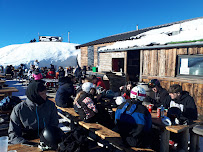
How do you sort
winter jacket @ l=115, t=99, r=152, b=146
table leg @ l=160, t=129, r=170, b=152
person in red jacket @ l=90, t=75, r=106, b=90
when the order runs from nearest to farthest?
winter jacket @ l=115, t=99, r=152, b=146 < table leg @ l=160, t=129, r=170, b=152 < person in red jacket @ l=90, t=75, r=106, b=90

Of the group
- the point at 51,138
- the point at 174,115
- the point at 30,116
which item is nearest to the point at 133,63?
the point at 174,115

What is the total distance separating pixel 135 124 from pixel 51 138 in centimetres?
146

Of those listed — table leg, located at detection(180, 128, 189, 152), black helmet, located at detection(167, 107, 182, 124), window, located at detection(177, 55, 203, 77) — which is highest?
window, located at detection(177, 55, 203, 77)

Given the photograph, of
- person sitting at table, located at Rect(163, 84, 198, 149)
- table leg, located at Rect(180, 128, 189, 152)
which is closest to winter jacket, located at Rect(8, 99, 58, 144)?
person sitting at table, located at Rect(163, 84, 198, 149)

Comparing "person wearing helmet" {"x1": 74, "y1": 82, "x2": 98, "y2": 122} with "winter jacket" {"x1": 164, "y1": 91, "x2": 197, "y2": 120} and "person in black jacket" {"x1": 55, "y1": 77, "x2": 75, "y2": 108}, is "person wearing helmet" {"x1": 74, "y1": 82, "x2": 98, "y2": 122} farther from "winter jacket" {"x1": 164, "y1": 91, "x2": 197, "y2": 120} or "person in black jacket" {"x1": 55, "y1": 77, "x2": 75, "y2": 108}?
"winter jacket" {"x1": 164, "y1": 91, "x2": 197, "y2": 120}

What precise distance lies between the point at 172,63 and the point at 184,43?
1.41 metres

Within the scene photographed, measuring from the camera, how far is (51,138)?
224 cm

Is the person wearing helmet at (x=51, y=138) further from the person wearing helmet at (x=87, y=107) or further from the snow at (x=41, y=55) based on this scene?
the snow at (x=41, y=55)

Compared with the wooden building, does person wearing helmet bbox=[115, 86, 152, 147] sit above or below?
below

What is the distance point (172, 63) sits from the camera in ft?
25.3

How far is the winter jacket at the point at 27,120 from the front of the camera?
8.89 ft

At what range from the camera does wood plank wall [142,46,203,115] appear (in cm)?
680

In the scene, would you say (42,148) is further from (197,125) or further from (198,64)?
(198,64)

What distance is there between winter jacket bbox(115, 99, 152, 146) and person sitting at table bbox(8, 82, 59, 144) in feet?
4.82
